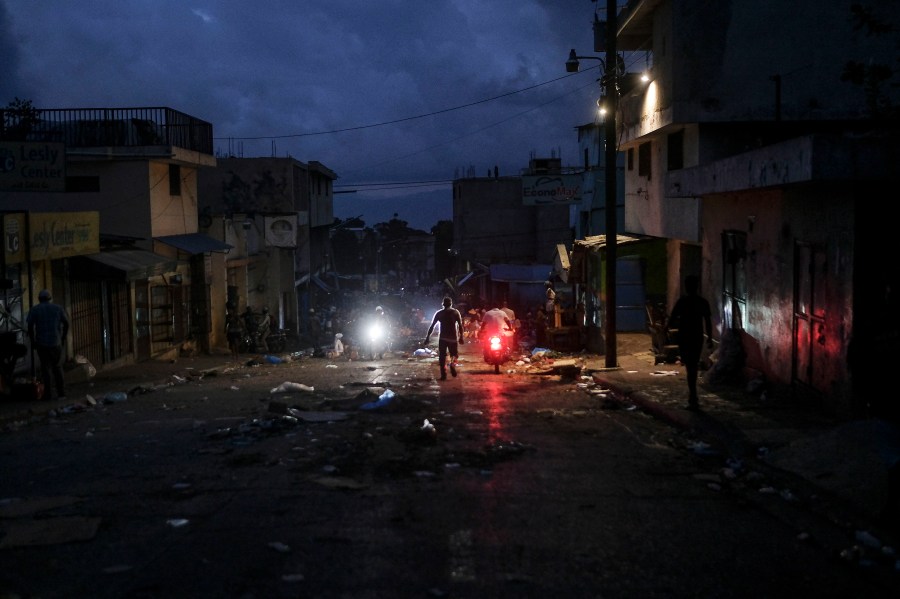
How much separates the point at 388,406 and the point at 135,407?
14.2ft

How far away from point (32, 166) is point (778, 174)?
43.0 feet

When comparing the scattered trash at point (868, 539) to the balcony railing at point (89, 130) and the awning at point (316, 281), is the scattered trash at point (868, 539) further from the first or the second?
the awning at point (316, 281)

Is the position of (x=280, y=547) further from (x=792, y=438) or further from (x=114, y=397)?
(x=114, y=397)

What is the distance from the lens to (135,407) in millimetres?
14242

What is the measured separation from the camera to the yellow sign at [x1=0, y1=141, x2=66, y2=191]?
16578mm

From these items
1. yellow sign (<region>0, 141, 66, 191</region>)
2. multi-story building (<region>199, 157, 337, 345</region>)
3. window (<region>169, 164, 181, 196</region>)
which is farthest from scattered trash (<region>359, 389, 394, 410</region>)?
multi-story building (<region>199, 157, 337, 345</region>)

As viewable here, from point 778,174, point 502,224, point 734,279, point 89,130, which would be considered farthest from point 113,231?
point 502,224

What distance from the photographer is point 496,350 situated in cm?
1942

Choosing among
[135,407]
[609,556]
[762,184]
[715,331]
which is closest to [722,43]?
[715,331]

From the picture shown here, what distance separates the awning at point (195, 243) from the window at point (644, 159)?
43.0 feet

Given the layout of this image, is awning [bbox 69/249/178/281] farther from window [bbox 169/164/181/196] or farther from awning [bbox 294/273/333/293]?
awning [bbox 294/273/333/293]

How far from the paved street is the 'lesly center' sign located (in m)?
25.3

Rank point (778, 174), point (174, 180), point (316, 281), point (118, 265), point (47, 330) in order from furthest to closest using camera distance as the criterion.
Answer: point (316, 281)
point (174, 180)
point (118, 265)
point (47, 330)
point (778, 174)

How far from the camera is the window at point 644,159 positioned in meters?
25.6
